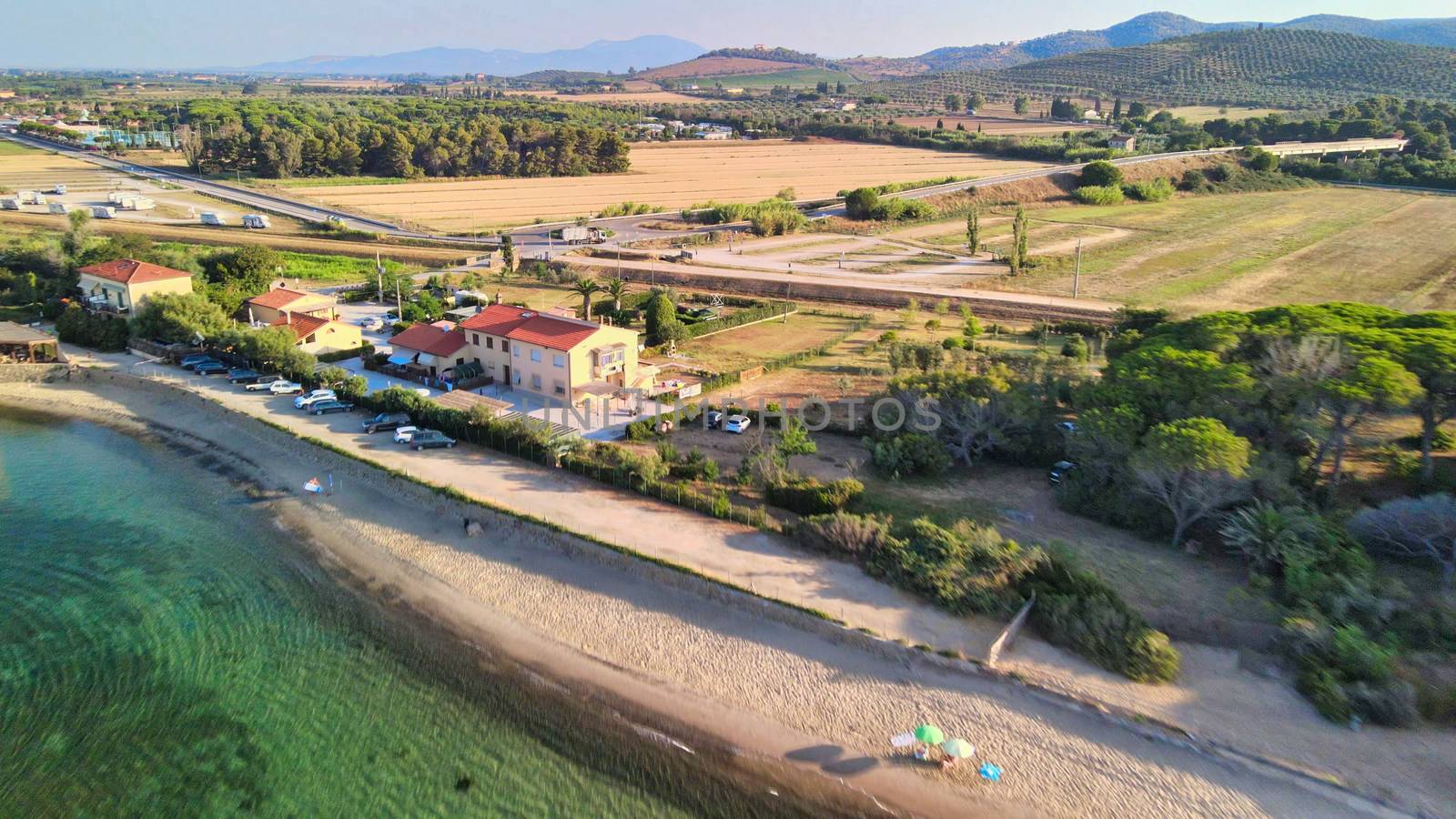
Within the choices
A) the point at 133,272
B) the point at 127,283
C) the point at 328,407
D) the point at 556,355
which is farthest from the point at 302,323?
the point at 556,355

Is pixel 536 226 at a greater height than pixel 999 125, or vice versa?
pixel 999 125

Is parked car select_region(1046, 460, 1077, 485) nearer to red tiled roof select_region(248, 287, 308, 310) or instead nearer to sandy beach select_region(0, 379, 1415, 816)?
sandy beach select_region(0, 379, 1415, 816)

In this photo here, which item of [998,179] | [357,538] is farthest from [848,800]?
[998,179]

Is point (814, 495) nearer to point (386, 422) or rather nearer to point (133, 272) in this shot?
point (386, 422)

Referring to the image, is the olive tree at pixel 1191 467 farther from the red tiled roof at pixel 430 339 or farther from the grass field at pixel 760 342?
the red tiled roof at pixel 430 339

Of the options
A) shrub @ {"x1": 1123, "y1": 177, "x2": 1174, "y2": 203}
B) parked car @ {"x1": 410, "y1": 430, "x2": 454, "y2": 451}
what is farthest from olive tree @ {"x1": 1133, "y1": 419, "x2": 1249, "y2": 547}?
shrub @ {"x1": 1123, "y1": 177, "x2": 1174, "y2": 203}
